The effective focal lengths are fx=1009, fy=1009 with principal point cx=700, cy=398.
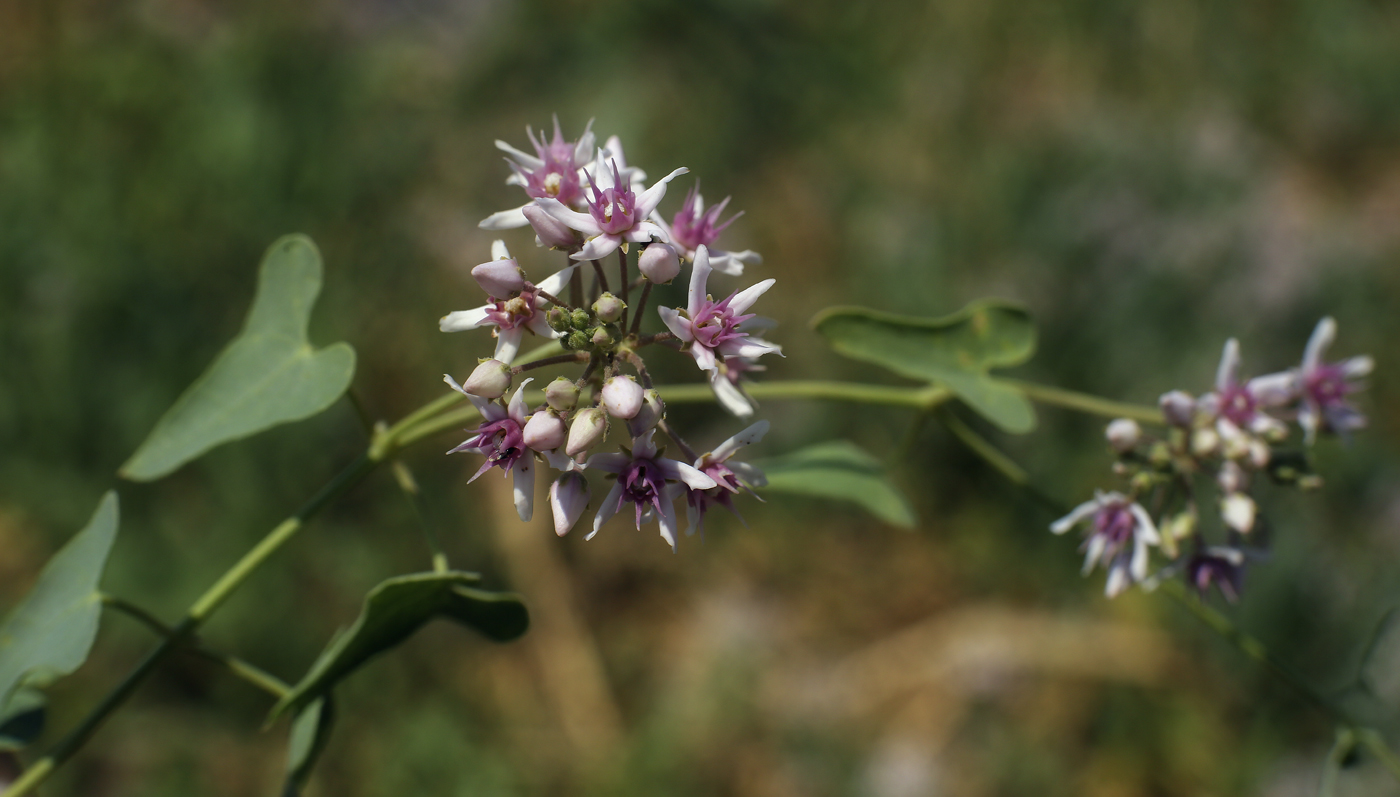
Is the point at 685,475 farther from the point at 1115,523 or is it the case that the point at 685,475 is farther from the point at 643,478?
the point at 1115,523

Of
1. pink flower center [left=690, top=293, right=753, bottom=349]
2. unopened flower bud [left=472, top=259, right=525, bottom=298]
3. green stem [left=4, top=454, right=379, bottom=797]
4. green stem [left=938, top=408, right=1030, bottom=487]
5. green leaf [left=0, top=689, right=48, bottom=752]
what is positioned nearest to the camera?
unopened flower bud [left=472, top=259, right=525, bottom=298]

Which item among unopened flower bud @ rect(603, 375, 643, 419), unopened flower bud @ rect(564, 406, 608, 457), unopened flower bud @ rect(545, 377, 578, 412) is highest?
unopened flower bud @ rect(603, 375, 643, 419)

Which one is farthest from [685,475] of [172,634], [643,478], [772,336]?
[772,336]

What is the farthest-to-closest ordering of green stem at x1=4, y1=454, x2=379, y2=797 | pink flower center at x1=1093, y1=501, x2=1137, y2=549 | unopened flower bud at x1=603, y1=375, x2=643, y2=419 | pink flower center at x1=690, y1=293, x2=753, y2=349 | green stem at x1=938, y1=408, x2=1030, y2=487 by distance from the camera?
1. green stem at x1=938, y1=408, x2=1030, y2=487
2. pink flower center at x1=1093, y1=501, x2=1137, y2=549
3. green stem at x1=4, y1=454, x2=379, y2=797
4. pink flower center at x1=690, y1=293, x2=753, y2=349
5. unopened flower bud at x1=603, y1=375, x2=643, y2=419

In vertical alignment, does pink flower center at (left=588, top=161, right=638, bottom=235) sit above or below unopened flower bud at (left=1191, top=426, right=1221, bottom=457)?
above

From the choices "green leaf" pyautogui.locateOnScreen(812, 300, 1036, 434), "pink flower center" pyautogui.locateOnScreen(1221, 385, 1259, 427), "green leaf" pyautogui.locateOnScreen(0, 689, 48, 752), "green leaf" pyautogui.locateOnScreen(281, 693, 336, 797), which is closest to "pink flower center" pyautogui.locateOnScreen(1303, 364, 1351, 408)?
"pink flower center" pyautogui.locateOnScreen(1221, 385, 1259, 427)

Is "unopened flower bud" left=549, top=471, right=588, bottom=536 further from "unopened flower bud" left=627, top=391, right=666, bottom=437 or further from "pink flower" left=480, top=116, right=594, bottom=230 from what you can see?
"pink flower" left=480, top=116, right=594, bottom=230

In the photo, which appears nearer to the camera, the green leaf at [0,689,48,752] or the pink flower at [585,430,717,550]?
the pink flower at [585,430,717,550]
